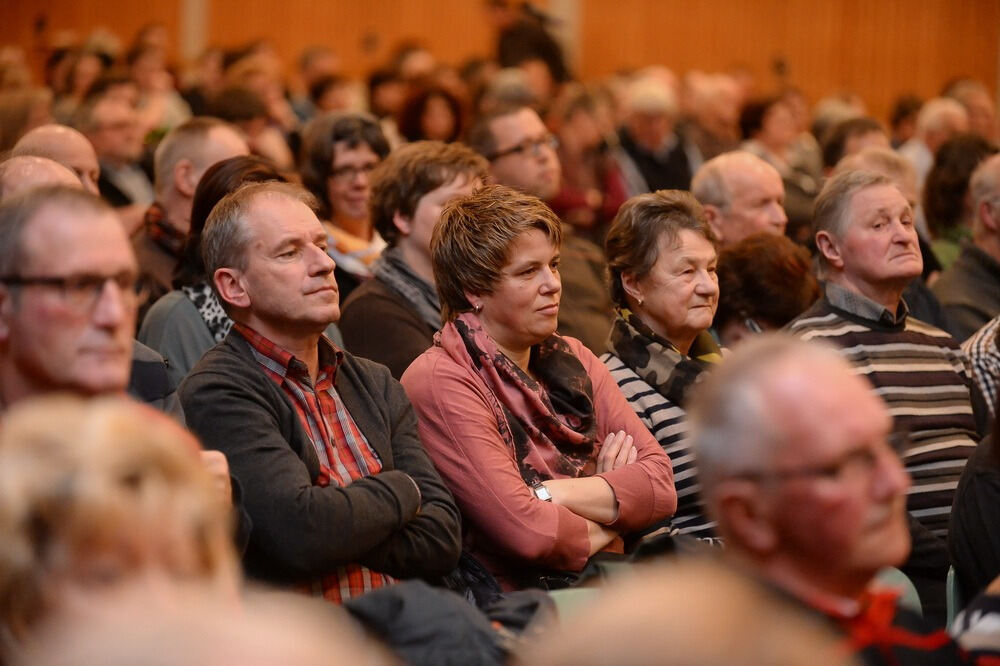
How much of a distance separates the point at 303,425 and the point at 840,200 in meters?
1.85

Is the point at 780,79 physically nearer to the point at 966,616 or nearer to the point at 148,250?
the point at 148,250

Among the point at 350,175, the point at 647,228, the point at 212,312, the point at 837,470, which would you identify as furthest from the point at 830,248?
the point at 837,470

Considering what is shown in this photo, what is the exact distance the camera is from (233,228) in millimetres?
2717

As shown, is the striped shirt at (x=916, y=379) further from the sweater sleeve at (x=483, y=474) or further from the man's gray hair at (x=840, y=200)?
the sweater sleeve at (x=483, y=474)

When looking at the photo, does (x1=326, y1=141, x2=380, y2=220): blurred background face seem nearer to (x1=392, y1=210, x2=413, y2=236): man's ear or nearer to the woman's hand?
(x1=392, y1=210, x2=413, y2=236): man's ear

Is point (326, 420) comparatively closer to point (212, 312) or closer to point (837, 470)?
point (212, 312)

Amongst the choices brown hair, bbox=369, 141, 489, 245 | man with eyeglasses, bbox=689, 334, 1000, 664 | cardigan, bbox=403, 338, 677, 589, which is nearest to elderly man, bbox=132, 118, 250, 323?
brown hair, bbox=369, 141, 489, 245

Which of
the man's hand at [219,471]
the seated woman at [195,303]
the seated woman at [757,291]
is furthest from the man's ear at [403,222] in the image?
the man's hand at [219,471]

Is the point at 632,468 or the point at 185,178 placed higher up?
the point at 185,178

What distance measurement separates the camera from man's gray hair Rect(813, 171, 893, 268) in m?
3.61

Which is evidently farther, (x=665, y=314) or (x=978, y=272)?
(x=978, y=272)

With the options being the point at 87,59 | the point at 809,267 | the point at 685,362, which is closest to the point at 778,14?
the point at 87,59

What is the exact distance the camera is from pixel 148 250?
3779mm

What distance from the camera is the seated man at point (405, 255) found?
11.1 ft
